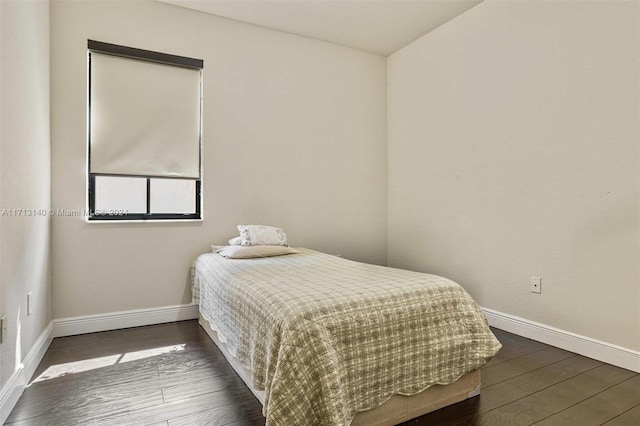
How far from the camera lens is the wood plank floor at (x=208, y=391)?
1.62 m

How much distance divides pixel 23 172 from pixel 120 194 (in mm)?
1008

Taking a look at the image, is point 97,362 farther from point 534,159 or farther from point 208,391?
point 534,159

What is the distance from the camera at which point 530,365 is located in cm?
218

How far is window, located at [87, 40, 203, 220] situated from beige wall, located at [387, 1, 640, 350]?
86.5 inches

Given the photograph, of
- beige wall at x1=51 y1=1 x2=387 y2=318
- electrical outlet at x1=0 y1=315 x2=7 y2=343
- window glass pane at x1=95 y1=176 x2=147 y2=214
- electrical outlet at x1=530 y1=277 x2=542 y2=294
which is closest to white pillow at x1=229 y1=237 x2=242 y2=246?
beige wall at x1=51 y1=1 x2=387 y2=318

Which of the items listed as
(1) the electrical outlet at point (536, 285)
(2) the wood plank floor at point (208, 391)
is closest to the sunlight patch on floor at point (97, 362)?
(2) the wood plank floor at point (208, 391)

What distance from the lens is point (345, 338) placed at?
4.79 feet

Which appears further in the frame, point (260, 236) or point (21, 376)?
point (260, 236)

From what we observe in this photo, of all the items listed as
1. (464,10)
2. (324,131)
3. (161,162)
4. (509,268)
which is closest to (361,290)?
(509,268)

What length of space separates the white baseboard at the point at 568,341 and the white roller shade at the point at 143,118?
2804 millimetres

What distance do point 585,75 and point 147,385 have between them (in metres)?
3.22

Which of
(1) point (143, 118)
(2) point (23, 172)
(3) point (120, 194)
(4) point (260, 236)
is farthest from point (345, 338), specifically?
(1) point (143, 118)

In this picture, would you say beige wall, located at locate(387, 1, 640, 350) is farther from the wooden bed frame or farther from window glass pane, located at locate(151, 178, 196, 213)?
window glass pane, located at locate(151, 178, 196, 213)

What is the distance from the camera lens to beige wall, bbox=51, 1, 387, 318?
272 cm
